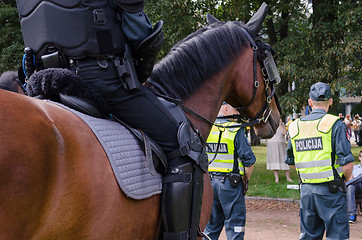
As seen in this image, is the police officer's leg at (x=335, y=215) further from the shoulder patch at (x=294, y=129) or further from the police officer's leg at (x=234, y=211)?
the police officer's leg at (x=234, y=211)

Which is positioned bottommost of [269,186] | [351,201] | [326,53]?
[269,186]

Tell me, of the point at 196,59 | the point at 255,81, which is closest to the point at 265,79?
the point at 255,81

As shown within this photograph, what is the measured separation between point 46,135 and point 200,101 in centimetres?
167

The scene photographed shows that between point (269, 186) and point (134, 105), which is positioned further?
point (269, 186)

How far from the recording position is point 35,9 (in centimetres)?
245

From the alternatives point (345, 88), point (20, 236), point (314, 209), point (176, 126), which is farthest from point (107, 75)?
point (345, 88)

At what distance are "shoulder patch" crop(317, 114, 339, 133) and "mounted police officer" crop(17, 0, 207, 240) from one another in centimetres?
277

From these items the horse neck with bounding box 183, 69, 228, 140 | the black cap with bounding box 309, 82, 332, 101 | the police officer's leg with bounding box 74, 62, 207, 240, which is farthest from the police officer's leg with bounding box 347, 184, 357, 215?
the police officer's leg with bounding box 74, 62, 207, 240

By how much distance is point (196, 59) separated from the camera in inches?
126

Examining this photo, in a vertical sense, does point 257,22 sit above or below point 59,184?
above

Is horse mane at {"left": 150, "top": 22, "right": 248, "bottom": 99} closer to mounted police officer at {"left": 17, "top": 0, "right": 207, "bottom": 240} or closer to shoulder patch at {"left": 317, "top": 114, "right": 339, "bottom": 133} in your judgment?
mounted police officer at {"left": 17, "top": 0, "right": 207, "bottom": 240}

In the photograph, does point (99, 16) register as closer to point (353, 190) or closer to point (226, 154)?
point (226, 154)

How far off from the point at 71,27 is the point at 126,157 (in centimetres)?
81

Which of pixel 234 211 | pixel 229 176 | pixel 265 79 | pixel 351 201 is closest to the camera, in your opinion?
pixel 265 79
